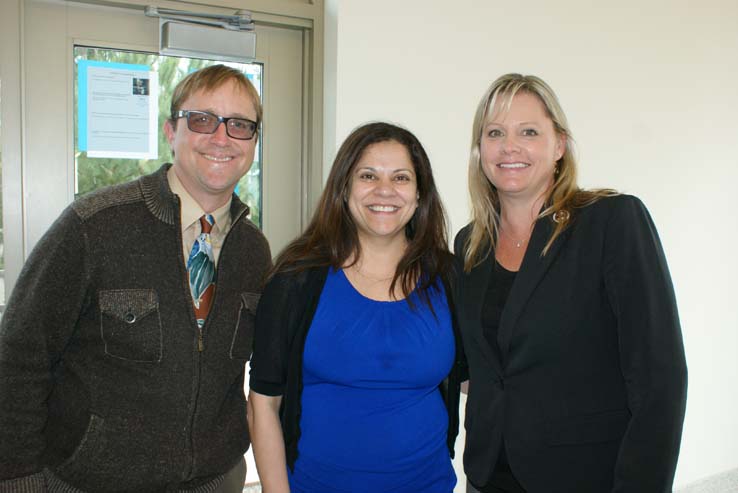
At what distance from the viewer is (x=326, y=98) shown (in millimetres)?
2441

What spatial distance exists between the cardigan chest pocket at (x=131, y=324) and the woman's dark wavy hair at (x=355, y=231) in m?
0.35

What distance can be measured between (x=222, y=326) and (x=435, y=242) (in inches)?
27.2

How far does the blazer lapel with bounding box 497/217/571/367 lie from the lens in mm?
1500

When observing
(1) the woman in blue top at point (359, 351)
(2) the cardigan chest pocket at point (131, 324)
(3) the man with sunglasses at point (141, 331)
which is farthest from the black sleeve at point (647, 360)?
(2) the cardigan chest pocket at point (131, 324)

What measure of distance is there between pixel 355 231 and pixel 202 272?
0.47 m

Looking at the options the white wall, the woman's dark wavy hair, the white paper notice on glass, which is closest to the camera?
the woman's dark wavy hair

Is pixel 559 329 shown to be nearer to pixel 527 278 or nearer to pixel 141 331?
pixel 527 278

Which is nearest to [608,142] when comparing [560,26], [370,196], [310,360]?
[560,26]

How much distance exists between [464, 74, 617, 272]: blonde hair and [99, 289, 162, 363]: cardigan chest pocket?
886 mm

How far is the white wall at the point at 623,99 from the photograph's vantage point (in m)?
2.43

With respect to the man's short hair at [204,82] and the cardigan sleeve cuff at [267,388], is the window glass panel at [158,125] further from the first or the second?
the cardigan sleeve cuff at [267,388]

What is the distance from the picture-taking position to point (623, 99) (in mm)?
3008

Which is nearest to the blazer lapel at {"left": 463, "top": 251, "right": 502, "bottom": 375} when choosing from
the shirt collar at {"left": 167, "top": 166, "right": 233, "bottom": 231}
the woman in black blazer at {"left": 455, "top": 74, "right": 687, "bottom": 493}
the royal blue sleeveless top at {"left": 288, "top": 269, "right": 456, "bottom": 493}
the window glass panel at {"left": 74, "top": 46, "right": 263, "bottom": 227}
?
the woman in black blazer at {"left": 455, "top": 74, "right": 687, "bottom": 493}

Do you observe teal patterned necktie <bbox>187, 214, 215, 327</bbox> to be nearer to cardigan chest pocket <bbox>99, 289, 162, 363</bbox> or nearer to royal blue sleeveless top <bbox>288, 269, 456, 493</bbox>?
cardigan chest pocket <bbox>99, 289, 162, 363</bbox>
